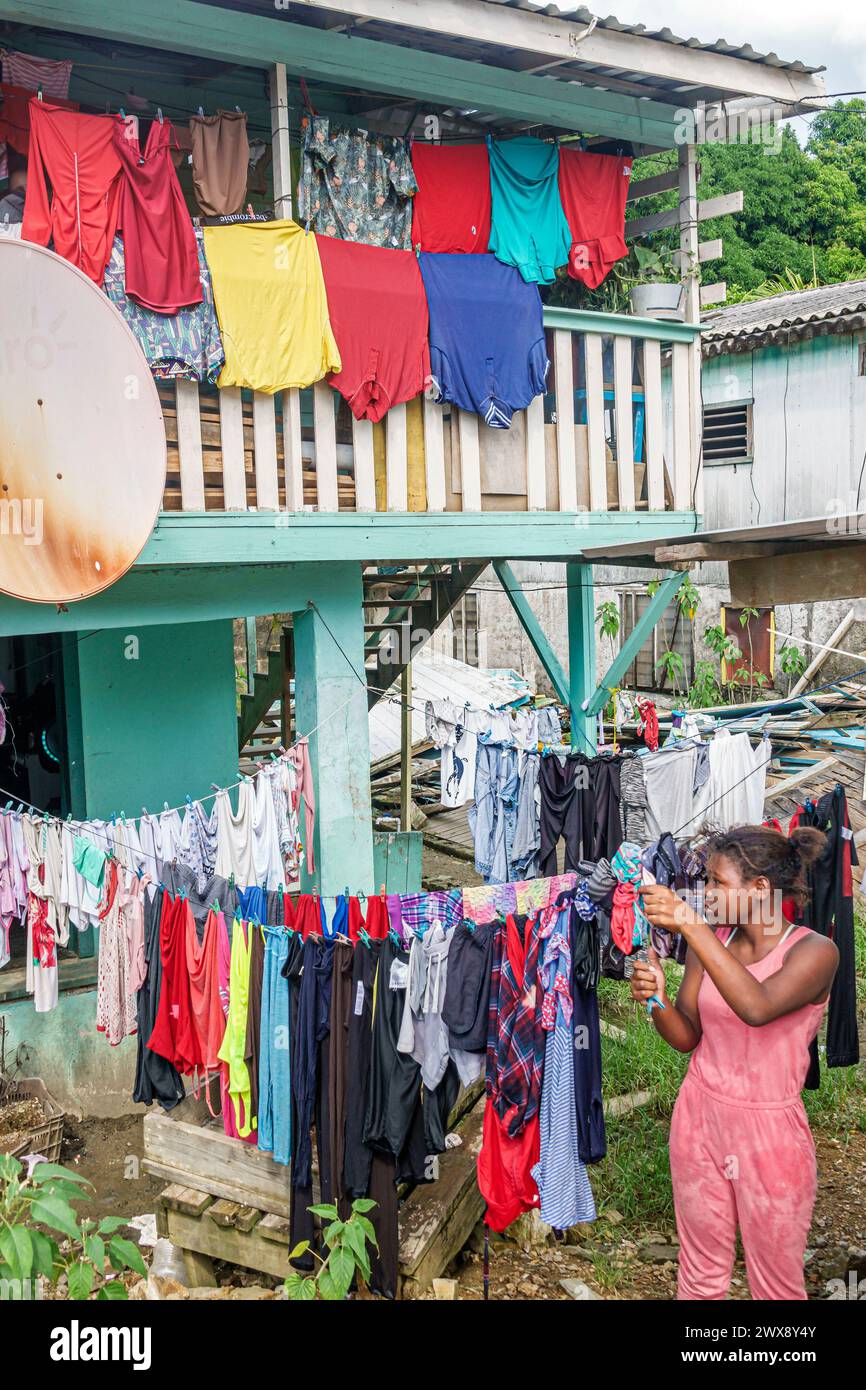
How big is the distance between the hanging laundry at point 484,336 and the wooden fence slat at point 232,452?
1.38m

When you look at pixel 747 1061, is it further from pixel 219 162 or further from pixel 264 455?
pixel 219 162

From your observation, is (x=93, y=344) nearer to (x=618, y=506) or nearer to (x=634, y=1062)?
(x=618, y=506)

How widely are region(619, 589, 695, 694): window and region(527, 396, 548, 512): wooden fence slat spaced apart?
548 inches

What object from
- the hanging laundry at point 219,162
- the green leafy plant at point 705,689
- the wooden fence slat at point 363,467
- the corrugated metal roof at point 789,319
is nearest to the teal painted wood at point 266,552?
the wooden fence slat at point 363,467

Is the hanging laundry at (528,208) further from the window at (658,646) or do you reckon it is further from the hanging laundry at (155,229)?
the window at (658,646)

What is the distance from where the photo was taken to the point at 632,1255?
6.29 meters

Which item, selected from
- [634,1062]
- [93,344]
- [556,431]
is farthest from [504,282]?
[634,1062]

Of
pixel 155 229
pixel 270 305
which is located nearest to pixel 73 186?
pixel 155 229

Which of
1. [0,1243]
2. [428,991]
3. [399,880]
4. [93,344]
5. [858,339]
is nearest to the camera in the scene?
[0,1243]

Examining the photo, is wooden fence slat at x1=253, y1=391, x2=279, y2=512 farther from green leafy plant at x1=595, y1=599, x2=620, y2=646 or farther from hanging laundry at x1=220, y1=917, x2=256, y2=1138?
green leafy plant at x1=595, y1=599, x2=620, y2=646

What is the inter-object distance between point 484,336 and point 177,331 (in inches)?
82.3

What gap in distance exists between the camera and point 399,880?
1025 cm

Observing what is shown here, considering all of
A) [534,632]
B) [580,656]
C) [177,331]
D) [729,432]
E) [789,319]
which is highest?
[789,319]

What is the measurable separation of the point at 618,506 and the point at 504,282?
1763 mm
